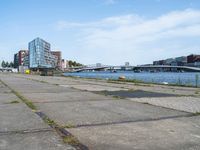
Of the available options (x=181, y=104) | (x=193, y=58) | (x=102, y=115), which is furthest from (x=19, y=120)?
(x=193, y=58)

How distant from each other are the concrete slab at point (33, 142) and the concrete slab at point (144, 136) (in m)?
0.48

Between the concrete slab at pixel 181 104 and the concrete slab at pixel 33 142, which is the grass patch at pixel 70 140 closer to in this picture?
the concrete slab at pixel 33 142

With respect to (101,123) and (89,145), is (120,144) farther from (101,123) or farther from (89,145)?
(101,123)

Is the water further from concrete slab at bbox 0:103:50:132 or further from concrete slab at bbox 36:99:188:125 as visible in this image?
concrete slab at bbox 0:103:50:132

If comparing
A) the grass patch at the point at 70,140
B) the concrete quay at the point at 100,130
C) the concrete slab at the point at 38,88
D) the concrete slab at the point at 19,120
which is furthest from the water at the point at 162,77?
the grass patch at the point at 70,140

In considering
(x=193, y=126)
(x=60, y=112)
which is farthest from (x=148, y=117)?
(x=60, y=112)

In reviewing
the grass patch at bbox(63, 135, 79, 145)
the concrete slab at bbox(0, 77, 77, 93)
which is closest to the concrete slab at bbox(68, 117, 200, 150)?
the grass patch at bbox(63, 135, 79, 145)

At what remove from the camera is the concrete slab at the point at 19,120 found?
7390 millimetres

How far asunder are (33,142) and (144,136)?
87.8 inches

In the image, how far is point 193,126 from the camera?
25.2ft

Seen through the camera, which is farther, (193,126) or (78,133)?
(193,126)

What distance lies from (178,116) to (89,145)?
423cm

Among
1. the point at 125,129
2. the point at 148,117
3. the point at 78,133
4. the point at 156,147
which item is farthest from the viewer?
the point at 148,117

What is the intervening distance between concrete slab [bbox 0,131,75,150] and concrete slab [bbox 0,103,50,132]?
737 mm
